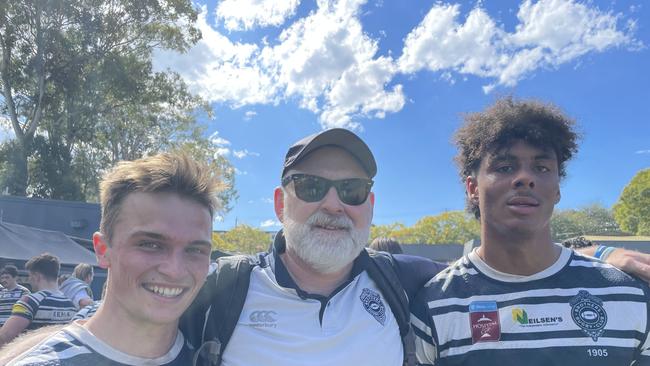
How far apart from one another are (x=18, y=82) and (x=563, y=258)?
2330 centimetres

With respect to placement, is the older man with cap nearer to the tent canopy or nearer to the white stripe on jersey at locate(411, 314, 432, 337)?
the white stripe on jersey at locate(411, 314, 432, 337)

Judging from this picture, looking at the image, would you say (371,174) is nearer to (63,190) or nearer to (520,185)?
(520,185)

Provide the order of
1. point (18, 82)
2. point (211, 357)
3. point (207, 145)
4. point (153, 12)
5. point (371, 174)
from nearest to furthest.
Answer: point (211, 357) → point (371, 174) → point (18, 82) → point (153, 12) → point (207, 145)

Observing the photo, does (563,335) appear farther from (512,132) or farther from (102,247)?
(102,247)

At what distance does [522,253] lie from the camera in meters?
2.37

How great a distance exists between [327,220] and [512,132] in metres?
1.09

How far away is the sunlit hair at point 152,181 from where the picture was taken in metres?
2.07

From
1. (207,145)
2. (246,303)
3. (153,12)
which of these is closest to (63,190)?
(153,12)

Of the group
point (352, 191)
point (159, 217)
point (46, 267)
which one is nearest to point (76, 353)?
point (159, 217)

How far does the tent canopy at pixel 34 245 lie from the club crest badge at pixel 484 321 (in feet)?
35.0

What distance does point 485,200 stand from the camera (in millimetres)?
2455

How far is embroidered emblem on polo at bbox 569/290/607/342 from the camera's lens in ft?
7.27

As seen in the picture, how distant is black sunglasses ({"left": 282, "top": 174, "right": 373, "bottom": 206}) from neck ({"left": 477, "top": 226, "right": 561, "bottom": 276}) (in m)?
0.73

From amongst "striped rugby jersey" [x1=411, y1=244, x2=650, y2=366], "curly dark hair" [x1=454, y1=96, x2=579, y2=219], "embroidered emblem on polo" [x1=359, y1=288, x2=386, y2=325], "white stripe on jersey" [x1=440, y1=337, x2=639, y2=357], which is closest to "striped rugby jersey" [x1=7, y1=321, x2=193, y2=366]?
"embroidered emblem on polo" [x1=359, y1=288, x2=386, y2=325]
